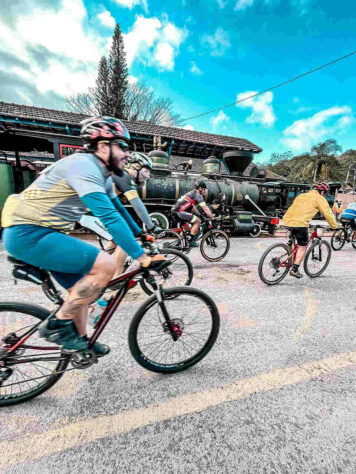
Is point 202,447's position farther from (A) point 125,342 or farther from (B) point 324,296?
(B) point 324,296

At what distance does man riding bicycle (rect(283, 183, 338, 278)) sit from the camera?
4039 mm

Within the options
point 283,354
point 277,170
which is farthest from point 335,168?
point 283,354

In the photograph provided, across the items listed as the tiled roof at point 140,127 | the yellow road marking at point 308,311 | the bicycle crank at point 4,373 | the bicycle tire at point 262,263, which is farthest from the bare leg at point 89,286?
the tiled roof at point 140,127

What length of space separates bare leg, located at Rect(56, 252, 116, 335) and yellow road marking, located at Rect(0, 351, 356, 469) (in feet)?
2.45

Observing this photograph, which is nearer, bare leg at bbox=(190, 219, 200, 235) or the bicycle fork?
the bicycle fork

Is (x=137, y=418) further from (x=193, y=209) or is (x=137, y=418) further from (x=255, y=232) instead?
(x=255, y=232)

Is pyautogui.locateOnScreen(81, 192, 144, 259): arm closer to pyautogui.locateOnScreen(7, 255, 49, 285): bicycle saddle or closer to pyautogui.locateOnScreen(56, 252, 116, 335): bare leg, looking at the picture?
pyautogui.locateOnScreen(56, 252, 116, 335): bare leg

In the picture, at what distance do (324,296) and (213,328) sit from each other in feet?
9.48

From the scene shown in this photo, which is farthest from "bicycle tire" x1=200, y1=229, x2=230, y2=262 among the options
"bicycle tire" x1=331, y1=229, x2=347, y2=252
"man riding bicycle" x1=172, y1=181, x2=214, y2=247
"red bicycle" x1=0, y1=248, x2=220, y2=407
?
"bicycle tire" x1=331, y1=229, x2=347, y2=252

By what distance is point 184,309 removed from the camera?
6.04 feet

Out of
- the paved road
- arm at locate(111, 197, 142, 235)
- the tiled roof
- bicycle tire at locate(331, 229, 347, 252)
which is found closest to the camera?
the paved road

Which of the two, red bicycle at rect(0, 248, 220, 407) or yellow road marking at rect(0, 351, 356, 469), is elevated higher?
red bicycle at rect(0, 248, 220, 407)

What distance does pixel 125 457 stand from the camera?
131 cm

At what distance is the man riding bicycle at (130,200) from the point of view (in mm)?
3059
